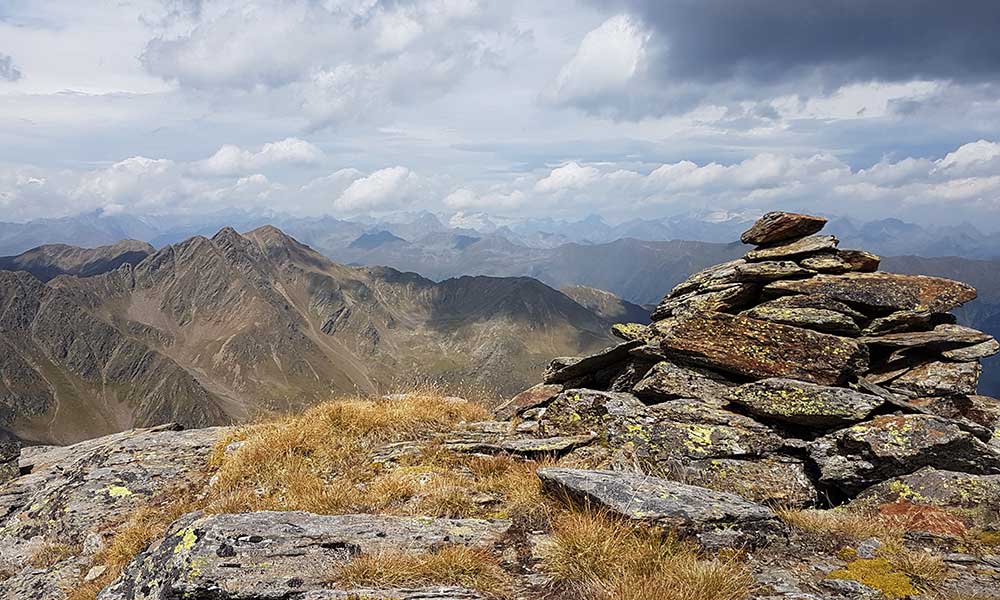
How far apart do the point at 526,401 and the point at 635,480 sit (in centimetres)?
941

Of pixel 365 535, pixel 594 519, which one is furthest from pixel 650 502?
pixel 365 535

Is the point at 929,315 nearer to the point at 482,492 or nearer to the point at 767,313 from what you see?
the point at 767,313

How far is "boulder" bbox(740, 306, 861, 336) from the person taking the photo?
15672mm

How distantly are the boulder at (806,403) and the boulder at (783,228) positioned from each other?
8301mm

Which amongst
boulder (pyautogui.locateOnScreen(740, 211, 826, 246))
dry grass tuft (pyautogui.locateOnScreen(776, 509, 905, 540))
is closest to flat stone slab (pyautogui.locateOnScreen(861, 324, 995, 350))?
boulder (pyautogui.locateOnScreen(740, 211, 826, 246))

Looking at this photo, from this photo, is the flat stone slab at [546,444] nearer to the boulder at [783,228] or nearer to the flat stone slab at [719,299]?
the flat stone slab at [719,299]

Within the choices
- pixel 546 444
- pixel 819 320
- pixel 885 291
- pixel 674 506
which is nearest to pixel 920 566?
pixel 674 506

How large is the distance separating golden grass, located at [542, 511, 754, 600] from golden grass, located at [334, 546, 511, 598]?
0.78m

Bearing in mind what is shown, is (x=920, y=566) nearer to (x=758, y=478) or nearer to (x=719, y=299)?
(x=758, y=478)

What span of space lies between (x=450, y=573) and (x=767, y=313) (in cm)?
1376

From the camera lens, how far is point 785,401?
12.8 metres

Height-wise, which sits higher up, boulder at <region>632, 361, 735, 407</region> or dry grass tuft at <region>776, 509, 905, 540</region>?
boulder at <region>632, 361, 735, 407</region>

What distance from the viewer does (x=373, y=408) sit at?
1493 centimetres

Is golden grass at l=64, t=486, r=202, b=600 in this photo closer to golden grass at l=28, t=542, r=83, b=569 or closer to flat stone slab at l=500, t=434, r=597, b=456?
golden grass at l=28, t=542, r=83, b=569
